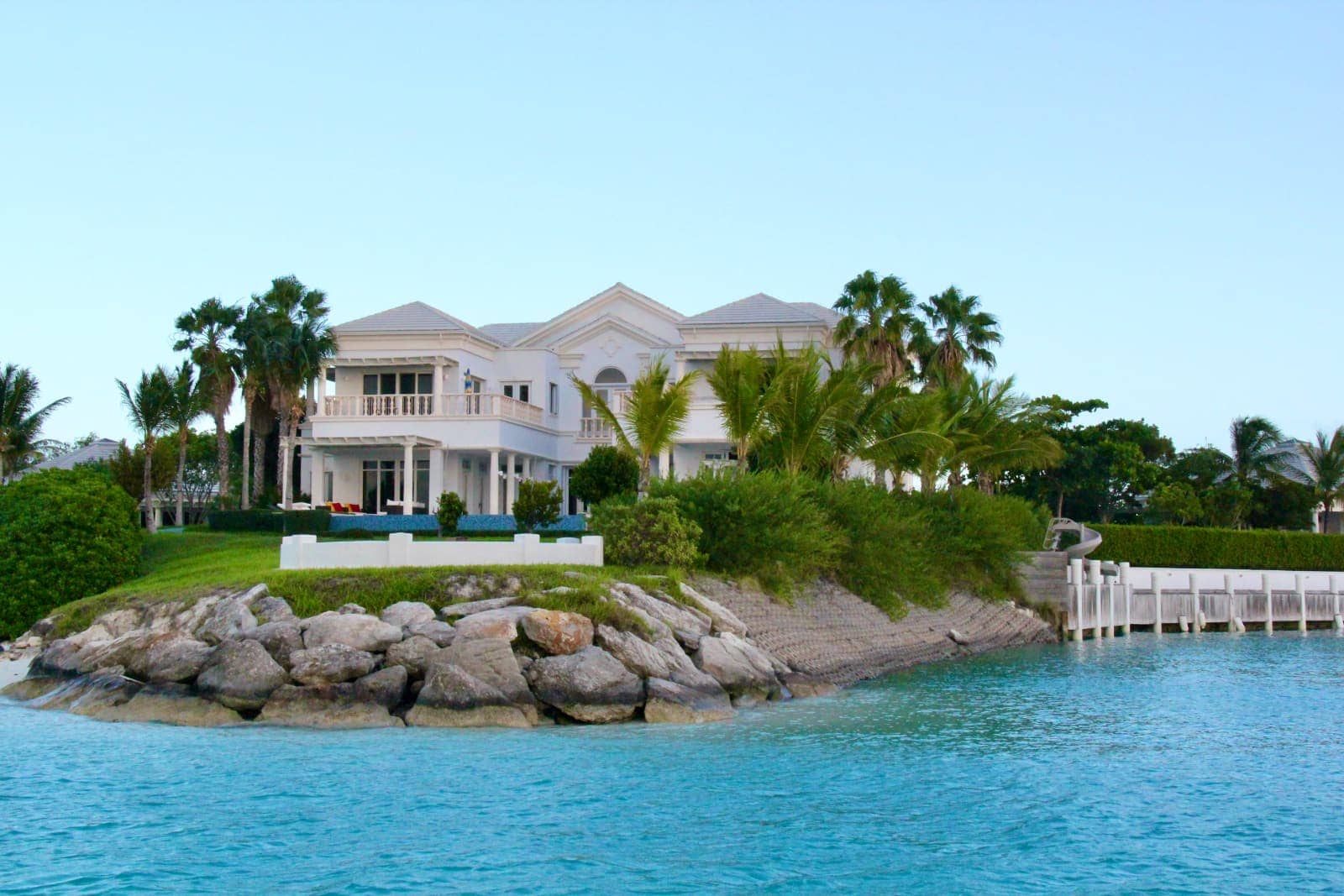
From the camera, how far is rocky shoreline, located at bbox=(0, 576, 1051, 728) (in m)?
19.2

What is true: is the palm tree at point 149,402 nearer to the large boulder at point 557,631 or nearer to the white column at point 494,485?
the white column at point 494,485

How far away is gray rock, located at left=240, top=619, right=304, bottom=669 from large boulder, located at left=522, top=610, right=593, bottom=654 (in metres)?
3.56

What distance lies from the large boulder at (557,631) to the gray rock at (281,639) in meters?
3.56

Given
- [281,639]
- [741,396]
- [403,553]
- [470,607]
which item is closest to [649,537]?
[403,553]

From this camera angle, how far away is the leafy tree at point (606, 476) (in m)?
32.9

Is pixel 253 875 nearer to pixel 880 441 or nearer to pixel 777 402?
pixel 777 402

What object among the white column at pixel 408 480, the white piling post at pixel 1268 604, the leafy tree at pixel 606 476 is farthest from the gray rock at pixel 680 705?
the white piling post at pixel 1268 604

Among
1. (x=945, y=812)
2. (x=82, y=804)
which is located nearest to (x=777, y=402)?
(x=945, y=812)

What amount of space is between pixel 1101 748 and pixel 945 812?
5.20 meters

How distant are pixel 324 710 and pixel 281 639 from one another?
1899 mm

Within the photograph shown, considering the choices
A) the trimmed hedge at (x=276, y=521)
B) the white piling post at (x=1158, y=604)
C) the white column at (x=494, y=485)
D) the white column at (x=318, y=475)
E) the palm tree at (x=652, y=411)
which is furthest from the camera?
the white column at (x=318, y=475)

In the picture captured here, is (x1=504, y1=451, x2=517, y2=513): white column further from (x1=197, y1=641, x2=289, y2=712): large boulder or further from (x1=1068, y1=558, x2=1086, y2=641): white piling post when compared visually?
(x1=197, y1=641, x2=289, y2=712): large boulder

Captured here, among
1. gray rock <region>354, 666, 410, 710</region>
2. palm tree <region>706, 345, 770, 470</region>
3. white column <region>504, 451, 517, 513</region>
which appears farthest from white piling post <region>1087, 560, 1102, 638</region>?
gray rock <region>354, 666, 410, 710</region>

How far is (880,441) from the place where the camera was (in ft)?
115
